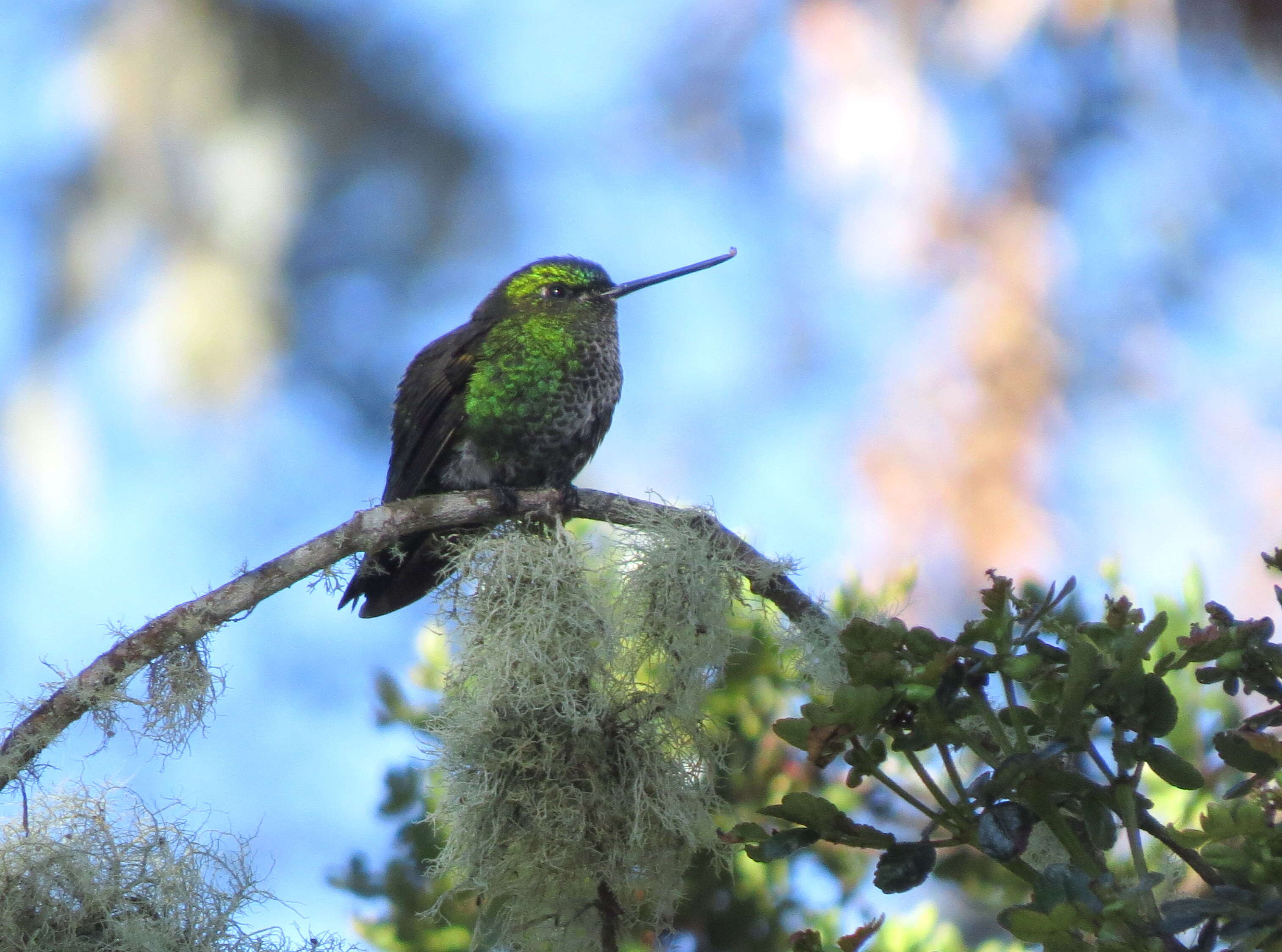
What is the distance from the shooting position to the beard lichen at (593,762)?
198cm

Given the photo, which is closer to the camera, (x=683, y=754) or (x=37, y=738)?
(x=37, y=738)

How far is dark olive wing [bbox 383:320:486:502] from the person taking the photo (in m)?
2.95

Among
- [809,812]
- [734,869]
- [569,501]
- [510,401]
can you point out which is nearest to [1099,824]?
[809,812]

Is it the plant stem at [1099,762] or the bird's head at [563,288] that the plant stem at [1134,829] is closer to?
the plant stem at [1099,762]

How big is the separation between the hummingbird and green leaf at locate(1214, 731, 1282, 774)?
175 cm

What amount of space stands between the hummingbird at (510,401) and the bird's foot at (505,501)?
31 cm

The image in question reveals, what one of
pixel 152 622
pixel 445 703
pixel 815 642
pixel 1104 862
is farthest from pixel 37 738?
pixel 1104 862

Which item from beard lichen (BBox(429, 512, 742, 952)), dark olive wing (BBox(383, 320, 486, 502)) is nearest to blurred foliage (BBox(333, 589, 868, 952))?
dark olive wing (BBox(383, 320, 486, 502))

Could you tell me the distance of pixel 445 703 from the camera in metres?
2.10

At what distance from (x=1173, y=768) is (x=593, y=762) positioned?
3.30 ft

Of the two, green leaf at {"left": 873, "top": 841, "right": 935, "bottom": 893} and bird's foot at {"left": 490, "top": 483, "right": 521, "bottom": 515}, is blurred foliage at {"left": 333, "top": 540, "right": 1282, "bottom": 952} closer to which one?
green leaf at {"left": 873, "top": 841, "right": 935, "bottom": 893}

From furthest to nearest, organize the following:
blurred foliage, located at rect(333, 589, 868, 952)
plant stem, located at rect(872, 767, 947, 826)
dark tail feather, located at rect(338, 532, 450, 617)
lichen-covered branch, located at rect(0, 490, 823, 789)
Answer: blurred foliage, located at rect(333, 589, 868, 952)
dark tail feather, located at rect(338, 532, 450, 617)
lichen-covered branch, located at rect(0, 490, 823, 789)
plant stem, located at rect(872, 767, 947, 826)

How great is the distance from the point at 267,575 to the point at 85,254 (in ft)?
16.7

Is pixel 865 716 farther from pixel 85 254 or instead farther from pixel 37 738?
pixel 85 254
